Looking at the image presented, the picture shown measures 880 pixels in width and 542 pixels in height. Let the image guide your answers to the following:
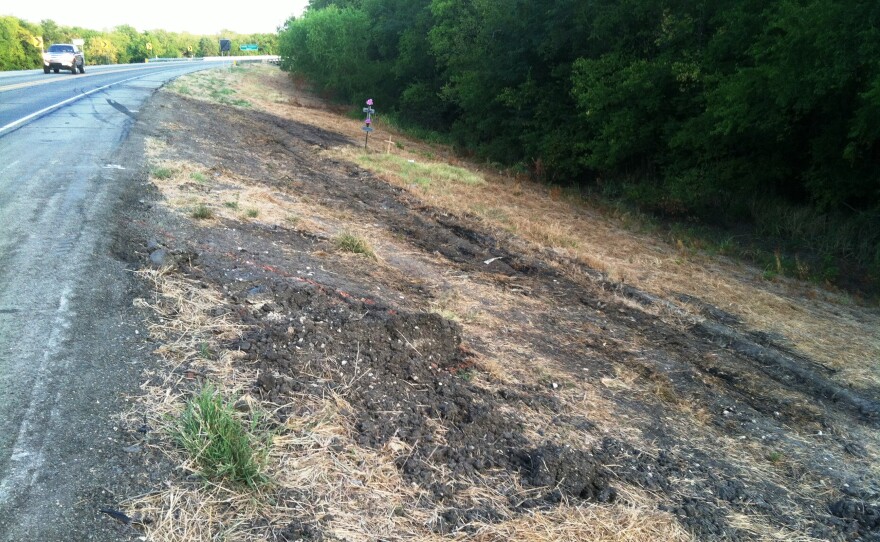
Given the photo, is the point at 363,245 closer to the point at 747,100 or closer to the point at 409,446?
the point at 409,446

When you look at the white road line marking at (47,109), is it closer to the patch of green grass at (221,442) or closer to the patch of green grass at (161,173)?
the patch of green grass at (161,173)

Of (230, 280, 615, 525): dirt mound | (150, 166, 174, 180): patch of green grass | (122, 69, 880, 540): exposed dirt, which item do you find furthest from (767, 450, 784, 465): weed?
(150, 166, 174, 180): patch of green grass

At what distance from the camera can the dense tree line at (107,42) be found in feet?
154

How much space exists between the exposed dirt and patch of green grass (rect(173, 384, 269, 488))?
390mm

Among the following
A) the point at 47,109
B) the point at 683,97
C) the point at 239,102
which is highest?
the point at 683,97

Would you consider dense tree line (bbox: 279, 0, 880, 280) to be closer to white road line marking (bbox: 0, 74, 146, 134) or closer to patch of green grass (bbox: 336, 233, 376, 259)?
patch of green grass (bbox: 336, 233, 376, 259)

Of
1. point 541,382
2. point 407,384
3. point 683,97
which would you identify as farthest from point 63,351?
point 683,97

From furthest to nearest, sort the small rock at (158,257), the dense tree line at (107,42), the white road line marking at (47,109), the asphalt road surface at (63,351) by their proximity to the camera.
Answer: the dense tree line at (107,42) → the white road line marking at (47,109) → the small rock at (158,257) → the asphalt road surface at (63,351)

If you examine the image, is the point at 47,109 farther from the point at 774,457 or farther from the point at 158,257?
the point at 774,457

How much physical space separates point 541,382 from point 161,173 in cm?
728

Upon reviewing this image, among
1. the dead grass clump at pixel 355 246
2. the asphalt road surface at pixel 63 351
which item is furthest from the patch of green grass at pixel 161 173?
the dead grass clump at pixel 355 246

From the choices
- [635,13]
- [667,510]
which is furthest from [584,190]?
[667,510]

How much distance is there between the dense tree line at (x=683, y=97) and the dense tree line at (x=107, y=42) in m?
38.7

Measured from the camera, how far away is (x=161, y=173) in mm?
9695
